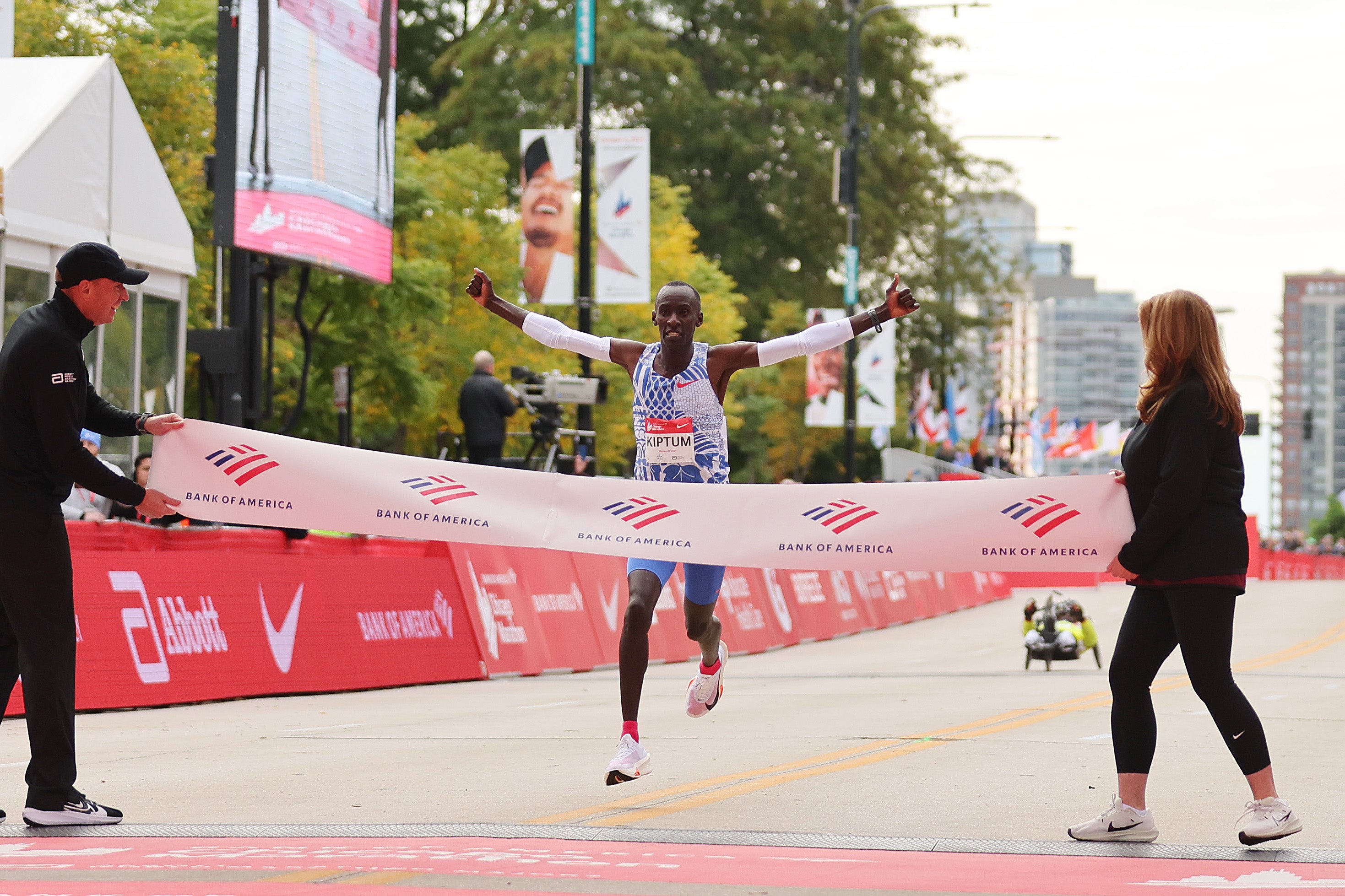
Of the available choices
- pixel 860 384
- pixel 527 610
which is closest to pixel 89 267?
pixel 527 610

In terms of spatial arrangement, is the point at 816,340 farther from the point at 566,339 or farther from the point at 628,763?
the point at 628,763

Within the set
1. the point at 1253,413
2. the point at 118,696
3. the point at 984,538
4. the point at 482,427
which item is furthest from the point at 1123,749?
the point at 1253,413

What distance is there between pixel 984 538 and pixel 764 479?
55187 mm

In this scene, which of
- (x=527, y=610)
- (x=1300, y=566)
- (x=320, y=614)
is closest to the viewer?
(x=320, y=614)

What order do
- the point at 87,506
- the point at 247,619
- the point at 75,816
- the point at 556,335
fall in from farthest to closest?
1. the point at 247,619
2. the point at 87,506
3. the point at 556,335
4. the point at 75,816

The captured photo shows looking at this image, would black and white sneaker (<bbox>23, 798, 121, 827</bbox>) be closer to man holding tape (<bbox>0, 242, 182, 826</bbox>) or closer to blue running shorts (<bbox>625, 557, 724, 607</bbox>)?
man holding tape (<bbox>0, 242, 182, 826</bbox>)

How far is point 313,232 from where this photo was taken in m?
20.5

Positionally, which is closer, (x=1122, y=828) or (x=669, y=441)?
(x=1122, y=828)

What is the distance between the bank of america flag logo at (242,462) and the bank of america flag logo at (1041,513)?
3416mm

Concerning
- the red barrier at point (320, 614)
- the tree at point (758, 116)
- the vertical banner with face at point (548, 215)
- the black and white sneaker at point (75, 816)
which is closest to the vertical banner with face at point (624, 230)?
the vertical banner with face at point (548, 215)

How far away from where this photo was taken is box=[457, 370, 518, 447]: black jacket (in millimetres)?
20344

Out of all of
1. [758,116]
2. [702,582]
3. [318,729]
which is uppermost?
[758,116]

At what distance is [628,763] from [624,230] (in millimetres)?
18470

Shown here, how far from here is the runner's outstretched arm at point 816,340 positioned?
8.34m
